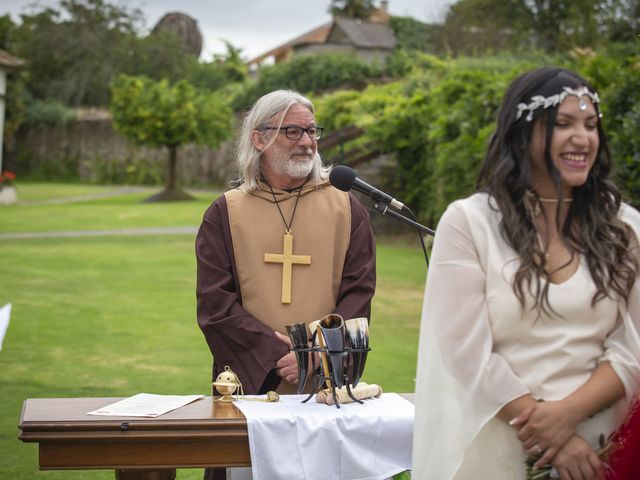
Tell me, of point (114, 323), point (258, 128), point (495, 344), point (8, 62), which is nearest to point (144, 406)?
point (258, 128)

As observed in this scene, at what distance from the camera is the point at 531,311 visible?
2.80 m

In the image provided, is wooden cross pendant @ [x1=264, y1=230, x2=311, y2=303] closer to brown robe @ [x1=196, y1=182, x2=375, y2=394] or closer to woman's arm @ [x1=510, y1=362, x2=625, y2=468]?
brown robe @ [x1=196, y1=182, x2=375, y2=394]

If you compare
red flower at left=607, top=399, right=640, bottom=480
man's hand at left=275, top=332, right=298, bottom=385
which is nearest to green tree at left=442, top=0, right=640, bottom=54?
man's hand at left=275, top=332, right=298, bottom=385

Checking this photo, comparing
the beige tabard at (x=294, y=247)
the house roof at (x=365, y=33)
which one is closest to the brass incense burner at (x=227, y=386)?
the beige tabard at (x=294, y=247)

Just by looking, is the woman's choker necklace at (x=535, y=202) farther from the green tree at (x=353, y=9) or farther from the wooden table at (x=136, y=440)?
the green tree at (x=353, y=9)

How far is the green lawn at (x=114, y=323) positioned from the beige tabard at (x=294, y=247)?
2296 millimetres

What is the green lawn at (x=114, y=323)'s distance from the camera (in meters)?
8.60

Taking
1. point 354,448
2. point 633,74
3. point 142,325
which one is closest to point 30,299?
point 142,325

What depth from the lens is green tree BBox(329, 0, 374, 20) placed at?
72375mm

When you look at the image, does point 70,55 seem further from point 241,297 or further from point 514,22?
point 241,297

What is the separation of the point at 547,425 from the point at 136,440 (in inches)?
65.7

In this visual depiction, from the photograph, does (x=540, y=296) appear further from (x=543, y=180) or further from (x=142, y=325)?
(x=142, y=325)

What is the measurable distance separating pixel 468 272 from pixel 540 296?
216mm

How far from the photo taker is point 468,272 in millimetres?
2838
